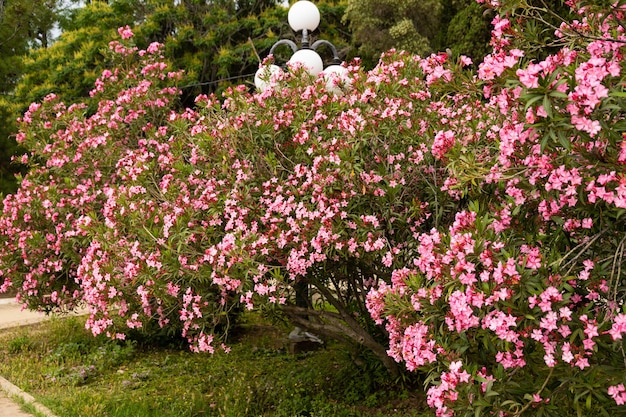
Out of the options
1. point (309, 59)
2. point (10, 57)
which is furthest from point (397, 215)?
point (10, 57)

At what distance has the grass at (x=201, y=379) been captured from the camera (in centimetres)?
557

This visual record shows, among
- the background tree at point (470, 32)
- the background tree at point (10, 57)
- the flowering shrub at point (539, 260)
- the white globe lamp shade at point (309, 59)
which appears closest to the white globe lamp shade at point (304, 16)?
the white globe lamp shade at point (309, 59)

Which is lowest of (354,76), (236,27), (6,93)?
(354,76)

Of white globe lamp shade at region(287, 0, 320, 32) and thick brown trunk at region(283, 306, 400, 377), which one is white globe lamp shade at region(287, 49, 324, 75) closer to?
white globe lamp shade at region(287, 0, 320, 32)

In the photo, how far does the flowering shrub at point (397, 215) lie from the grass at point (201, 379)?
478 mm

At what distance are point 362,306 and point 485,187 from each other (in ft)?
7.09

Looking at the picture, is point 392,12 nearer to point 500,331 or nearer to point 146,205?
point 146,205

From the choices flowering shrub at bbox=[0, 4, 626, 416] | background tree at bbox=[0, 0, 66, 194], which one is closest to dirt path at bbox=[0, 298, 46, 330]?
flowering shrub at bbox=[0, 4, 626, 416]

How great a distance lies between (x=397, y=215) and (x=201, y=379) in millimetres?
3325

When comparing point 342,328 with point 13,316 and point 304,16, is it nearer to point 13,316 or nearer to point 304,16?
point 304,16

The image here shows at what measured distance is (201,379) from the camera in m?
6.75

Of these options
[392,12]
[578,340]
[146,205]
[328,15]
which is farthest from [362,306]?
[328,15]

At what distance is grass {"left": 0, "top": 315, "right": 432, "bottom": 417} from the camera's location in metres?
5.57

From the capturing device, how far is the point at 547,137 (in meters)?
2.56
